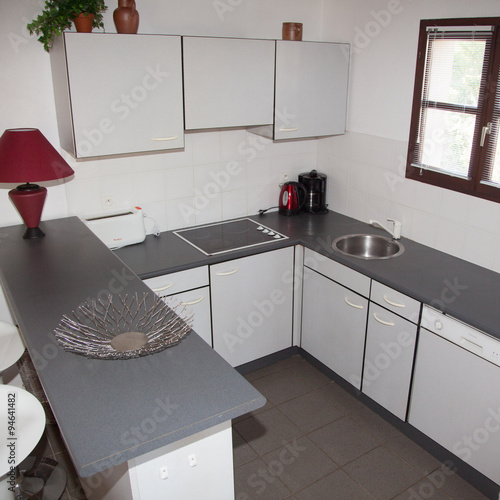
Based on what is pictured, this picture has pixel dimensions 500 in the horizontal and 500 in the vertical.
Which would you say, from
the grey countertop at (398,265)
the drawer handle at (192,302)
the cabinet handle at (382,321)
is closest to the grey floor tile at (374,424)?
the cabinet handle at (382,321)

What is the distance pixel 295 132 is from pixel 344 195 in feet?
2.08

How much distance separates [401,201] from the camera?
325 cm

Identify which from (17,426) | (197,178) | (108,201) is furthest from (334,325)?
(17,426)

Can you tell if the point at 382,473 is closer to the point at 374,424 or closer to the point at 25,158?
the point at 374,424

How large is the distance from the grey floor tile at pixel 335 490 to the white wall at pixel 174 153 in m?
1.77

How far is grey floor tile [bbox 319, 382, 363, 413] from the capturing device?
3.16m

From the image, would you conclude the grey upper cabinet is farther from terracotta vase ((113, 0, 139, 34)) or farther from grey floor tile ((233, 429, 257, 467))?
grey floor tile ((233, 429, 257, 467))

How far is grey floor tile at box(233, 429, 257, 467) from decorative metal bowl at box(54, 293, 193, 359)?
1123 millimetres

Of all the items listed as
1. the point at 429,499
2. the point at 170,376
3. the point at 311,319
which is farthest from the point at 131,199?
the point at 429,499

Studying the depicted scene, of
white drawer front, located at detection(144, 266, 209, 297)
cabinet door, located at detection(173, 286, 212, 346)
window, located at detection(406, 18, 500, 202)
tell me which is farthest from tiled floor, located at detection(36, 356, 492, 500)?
window, located at detection(406, 18, 500, 202)

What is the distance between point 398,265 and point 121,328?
1.62 m

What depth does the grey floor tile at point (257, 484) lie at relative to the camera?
255cm

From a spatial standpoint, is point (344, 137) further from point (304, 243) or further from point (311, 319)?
point (311, 319)

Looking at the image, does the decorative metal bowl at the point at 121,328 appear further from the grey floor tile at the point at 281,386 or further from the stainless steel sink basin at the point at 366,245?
the stainless steel sink basin at the point at 366,245
